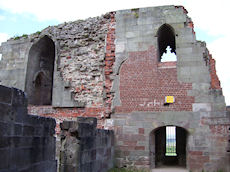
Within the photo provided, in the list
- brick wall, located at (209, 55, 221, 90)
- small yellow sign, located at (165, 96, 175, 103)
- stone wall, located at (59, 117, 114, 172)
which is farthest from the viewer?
small yellow sign, located at (165, 96, 175, 103)

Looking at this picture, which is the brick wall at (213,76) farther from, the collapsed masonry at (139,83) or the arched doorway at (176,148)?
the arched doorway at (176,148)

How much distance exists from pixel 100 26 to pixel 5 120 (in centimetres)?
768

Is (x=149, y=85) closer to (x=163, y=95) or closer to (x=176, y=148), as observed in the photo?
(x=163, y=95)

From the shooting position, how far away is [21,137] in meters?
4.62

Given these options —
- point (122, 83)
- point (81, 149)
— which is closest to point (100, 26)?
point (122, 83)

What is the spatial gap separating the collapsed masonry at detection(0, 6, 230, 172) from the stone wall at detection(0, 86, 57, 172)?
451 centimetres

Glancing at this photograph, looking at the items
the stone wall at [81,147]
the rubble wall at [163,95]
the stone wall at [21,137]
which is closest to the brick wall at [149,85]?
the rubble wall at [163,95]

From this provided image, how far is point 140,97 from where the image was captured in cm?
978

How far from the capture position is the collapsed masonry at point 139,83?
9039mm

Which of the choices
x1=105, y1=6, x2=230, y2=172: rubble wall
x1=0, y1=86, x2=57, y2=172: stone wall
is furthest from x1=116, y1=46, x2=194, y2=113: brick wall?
x1=0, y1=86, x2=57, y2=172: stone wall

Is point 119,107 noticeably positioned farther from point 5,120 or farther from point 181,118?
point 5,120

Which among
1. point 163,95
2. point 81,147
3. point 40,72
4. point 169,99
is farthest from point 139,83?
point 40,72

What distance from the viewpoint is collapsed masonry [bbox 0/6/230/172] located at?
9.04 metres

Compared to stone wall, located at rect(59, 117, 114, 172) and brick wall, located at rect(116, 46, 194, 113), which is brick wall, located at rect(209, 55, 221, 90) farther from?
stone wall, located at rect(59, 117, 114, 172)
